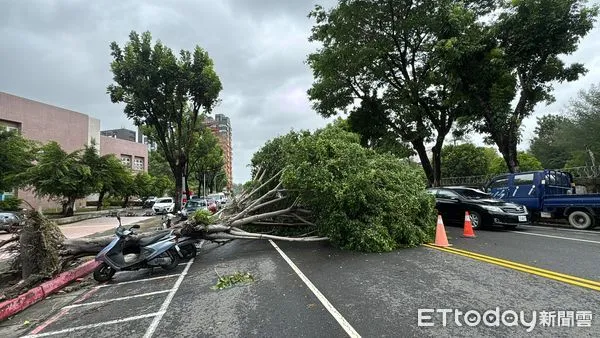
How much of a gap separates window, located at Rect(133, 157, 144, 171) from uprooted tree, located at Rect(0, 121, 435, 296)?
47.3 meters

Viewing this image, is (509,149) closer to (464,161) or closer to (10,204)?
(464,161)

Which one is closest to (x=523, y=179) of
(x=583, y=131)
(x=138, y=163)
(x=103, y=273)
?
(x=103, y=273)

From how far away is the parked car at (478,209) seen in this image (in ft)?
37.0

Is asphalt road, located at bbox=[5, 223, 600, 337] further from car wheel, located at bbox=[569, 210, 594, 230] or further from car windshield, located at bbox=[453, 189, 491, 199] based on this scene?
car windshield, located at bbox=[453, 189, 491, 199]

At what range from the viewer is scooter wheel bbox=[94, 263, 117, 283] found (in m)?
7.23

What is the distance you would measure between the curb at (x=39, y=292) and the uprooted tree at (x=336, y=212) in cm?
27

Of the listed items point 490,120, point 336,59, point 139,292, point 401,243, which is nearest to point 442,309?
point 401,243

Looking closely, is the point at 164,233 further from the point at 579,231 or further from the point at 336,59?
the point at 336,59

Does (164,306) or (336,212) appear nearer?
(164,306)

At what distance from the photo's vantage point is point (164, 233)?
8.22 m

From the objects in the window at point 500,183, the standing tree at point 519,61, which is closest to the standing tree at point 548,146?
the standing tree at point 519,61

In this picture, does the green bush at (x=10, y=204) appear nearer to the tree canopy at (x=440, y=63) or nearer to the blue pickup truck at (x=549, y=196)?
the tree canopy at (x=440, y=63)

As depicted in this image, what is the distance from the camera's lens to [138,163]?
53.1m
